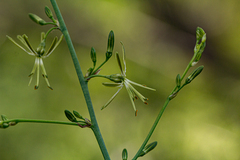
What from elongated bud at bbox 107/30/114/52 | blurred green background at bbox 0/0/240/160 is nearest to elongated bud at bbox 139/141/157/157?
elongated bud at bbox 107/30/114/52

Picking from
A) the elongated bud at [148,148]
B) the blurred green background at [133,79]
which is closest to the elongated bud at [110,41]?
the elongated bud at [148,148]

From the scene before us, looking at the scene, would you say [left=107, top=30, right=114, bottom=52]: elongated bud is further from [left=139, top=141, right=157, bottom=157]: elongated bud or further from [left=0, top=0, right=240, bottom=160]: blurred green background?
[left=0, top=0, right=240, bottom=160]: blurred green background

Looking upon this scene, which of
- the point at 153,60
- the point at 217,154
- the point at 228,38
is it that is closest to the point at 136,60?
the point at 153,60

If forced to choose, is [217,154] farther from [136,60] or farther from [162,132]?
[136,60]

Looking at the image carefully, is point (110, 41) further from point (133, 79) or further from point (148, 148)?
point (133, 79)

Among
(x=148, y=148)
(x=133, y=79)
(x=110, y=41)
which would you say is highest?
(x=133, y=79)

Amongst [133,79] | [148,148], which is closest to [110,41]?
[148,148]

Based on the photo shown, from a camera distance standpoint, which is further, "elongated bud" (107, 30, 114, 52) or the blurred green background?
the blurred green background

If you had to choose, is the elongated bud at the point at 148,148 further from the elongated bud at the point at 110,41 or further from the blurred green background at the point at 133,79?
the blurred green background at the point at 133,79
